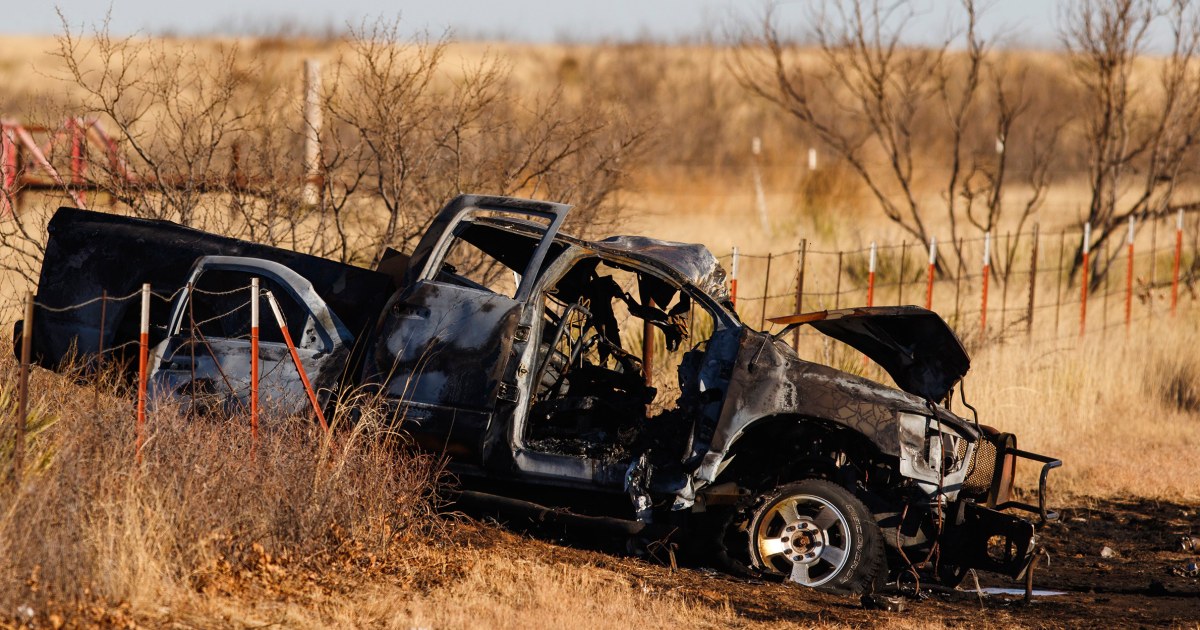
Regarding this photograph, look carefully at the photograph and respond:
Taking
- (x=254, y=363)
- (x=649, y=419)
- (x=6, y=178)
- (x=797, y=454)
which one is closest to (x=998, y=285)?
(x=649, y=419)

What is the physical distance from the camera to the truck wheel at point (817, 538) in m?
7.20

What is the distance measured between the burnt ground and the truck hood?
3.87ft

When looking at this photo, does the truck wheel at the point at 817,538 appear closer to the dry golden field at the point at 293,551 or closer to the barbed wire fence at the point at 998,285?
the dry golden field at the point at 293,551

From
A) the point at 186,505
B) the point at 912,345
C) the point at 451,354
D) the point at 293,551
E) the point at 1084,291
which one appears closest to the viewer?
the point at 186,505

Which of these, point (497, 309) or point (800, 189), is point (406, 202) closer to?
point (497, 309)

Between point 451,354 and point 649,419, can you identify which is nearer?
point 451,354

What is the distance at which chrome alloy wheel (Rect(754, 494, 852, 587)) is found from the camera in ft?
23.8

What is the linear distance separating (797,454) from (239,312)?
3326 mm

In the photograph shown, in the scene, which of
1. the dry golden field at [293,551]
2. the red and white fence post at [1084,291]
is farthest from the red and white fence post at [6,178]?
the red and white fence post at [1084,291]

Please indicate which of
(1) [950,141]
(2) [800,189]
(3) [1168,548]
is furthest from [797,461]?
(1) [950,141]

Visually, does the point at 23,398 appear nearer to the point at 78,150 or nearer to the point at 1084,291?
the point at 78,150

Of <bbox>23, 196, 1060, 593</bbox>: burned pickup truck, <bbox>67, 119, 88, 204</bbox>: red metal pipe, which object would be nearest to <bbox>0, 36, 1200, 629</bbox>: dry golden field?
<bbox>23, 196, 1060, 593</bbox>: burned pickup truck

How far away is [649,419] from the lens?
830 centimetres

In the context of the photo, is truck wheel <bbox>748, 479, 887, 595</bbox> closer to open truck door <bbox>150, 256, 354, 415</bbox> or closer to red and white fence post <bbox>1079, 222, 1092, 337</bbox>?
open truck door <bbox>150, 256, 354, 415</bbox>
